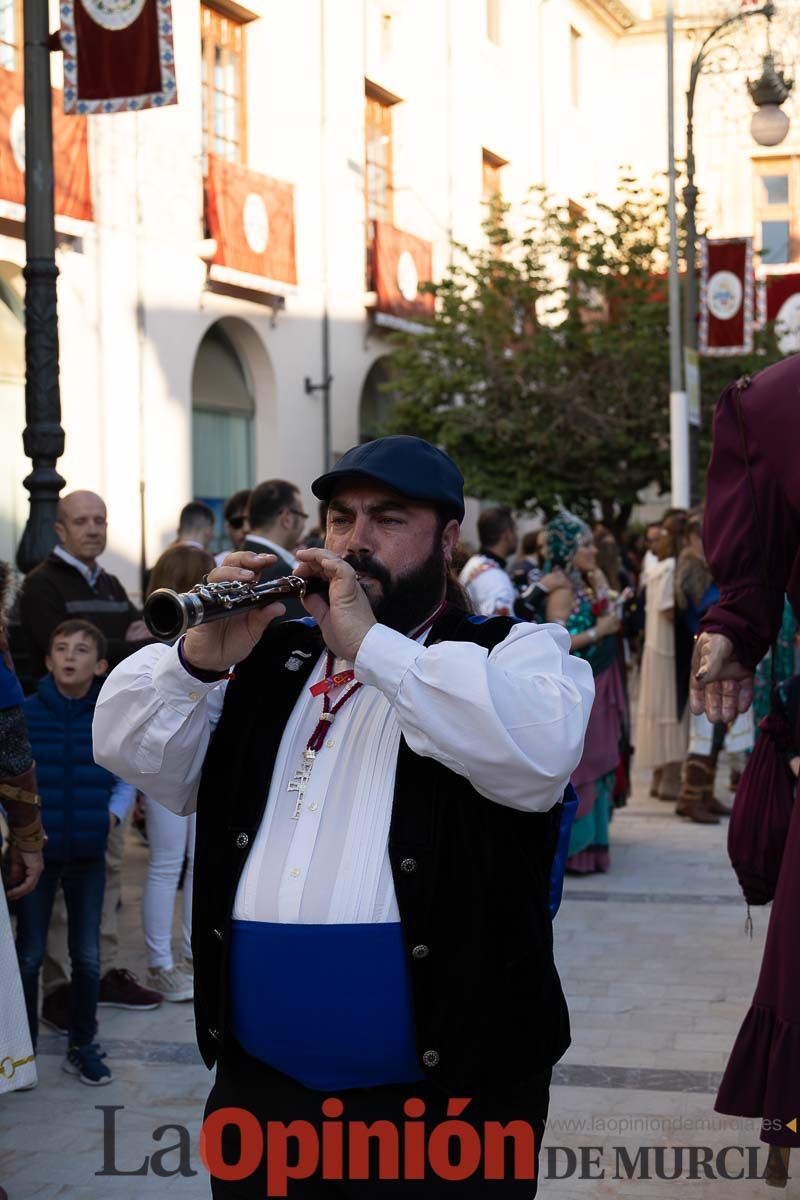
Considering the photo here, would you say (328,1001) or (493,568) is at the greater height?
(493,568)

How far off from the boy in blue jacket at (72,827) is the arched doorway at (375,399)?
15.0 meters

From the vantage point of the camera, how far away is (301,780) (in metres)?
2.57

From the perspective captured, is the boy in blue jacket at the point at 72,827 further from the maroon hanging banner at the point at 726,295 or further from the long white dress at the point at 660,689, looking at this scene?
the maroon hanging banner at the point at 726,295

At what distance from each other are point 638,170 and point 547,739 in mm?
34140

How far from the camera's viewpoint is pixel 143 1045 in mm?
5566

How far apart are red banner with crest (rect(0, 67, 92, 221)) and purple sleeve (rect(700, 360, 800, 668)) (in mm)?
9649

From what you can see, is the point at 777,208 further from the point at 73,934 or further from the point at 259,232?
the point at 73,934

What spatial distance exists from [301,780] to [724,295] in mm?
15890

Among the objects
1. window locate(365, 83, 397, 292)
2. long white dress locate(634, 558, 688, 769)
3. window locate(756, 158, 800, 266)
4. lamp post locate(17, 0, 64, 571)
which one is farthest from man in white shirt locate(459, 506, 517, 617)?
window locate(756, 158, 800, 266)

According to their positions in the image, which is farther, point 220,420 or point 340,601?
point 220,420

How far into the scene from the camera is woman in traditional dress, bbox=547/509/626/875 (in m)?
8.54

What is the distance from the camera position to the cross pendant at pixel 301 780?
101 inches

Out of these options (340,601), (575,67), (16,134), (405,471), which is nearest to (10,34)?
(16,134)

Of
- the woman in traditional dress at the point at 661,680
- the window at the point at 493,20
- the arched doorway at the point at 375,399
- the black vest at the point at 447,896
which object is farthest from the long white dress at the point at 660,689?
the window at the point at 493,20
